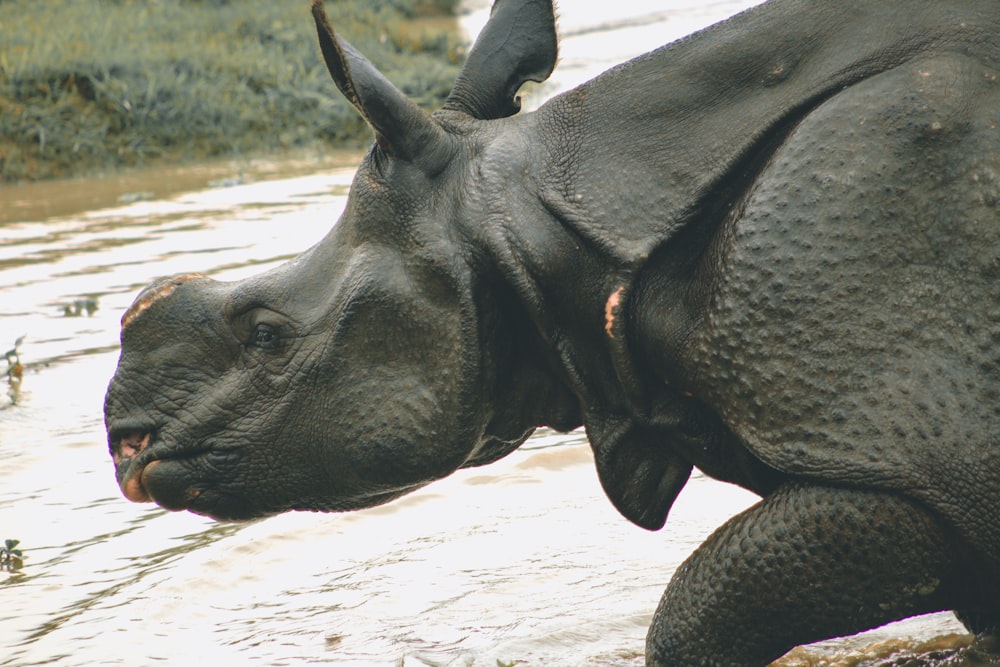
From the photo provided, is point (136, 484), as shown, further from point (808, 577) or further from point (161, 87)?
point (161, 87)

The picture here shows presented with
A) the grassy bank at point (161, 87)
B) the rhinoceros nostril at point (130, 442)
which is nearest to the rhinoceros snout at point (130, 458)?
the rhinoceros nostril at point (130, 442)

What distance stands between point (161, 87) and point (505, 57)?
11.1 m

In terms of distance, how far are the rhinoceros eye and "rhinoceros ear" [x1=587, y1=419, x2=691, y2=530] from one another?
823 mm

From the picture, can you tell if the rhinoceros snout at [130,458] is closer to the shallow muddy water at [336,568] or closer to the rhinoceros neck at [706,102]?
the shallow muddy water at [336,568]

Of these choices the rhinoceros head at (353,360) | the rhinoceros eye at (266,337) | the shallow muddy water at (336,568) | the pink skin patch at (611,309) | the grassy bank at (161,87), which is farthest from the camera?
the grassy bank at (161,87)

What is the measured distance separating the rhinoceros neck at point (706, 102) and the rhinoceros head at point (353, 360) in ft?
0.99

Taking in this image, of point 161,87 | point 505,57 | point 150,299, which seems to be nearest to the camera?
point 150,299

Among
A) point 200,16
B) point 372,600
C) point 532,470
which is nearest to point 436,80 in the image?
point 200,16

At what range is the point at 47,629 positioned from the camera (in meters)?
4.53

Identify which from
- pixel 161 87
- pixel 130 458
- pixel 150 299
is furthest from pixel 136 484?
pixel 161 87

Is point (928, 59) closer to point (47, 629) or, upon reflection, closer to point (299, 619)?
point (299, 619)

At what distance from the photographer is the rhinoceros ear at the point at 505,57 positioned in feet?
12.8

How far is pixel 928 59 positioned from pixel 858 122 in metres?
0.22

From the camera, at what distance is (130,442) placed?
3801 mm
